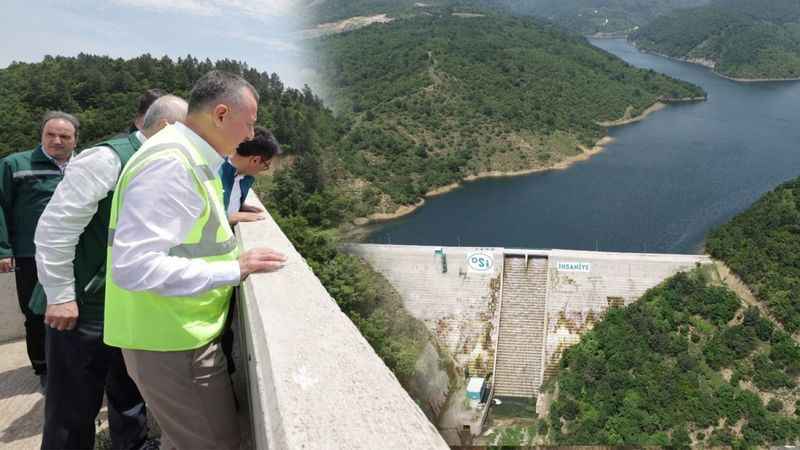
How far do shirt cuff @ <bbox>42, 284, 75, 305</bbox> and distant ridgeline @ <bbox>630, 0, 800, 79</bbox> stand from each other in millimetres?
48267

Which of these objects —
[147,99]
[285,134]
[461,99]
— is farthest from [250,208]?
[461,99]

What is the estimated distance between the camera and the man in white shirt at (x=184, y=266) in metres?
0.82

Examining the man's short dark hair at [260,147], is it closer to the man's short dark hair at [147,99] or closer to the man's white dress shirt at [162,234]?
the man's short dark hair at [147,99]

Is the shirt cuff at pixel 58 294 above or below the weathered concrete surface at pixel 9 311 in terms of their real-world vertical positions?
above

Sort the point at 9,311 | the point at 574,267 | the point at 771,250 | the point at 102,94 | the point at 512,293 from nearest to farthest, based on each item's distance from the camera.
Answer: the point at 9,311, the point at 771,250, the point at 574,267, the point at 512,293, the point at 102,94

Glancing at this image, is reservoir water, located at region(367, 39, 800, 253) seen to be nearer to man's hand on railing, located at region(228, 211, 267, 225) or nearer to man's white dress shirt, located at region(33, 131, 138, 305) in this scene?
man's hand on railing, located at region(228, 211, 267, 225)

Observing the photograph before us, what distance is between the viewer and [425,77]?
2875 centimetres

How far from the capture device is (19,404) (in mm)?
1820

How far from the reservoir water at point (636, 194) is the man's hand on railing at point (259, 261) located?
53.7 ft

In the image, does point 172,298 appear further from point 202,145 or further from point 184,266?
point 202,145

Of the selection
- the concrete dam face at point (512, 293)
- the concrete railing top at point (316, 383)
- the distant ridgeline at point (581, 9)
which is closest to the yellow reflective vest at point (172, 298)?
the concrete railing top at point (316, 383)

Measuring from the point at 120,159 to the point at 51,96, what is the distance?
17066mm

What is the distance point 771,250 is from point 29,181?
13.9 m

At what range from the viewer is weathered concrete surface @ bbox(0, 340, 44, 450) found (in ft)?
5.36
